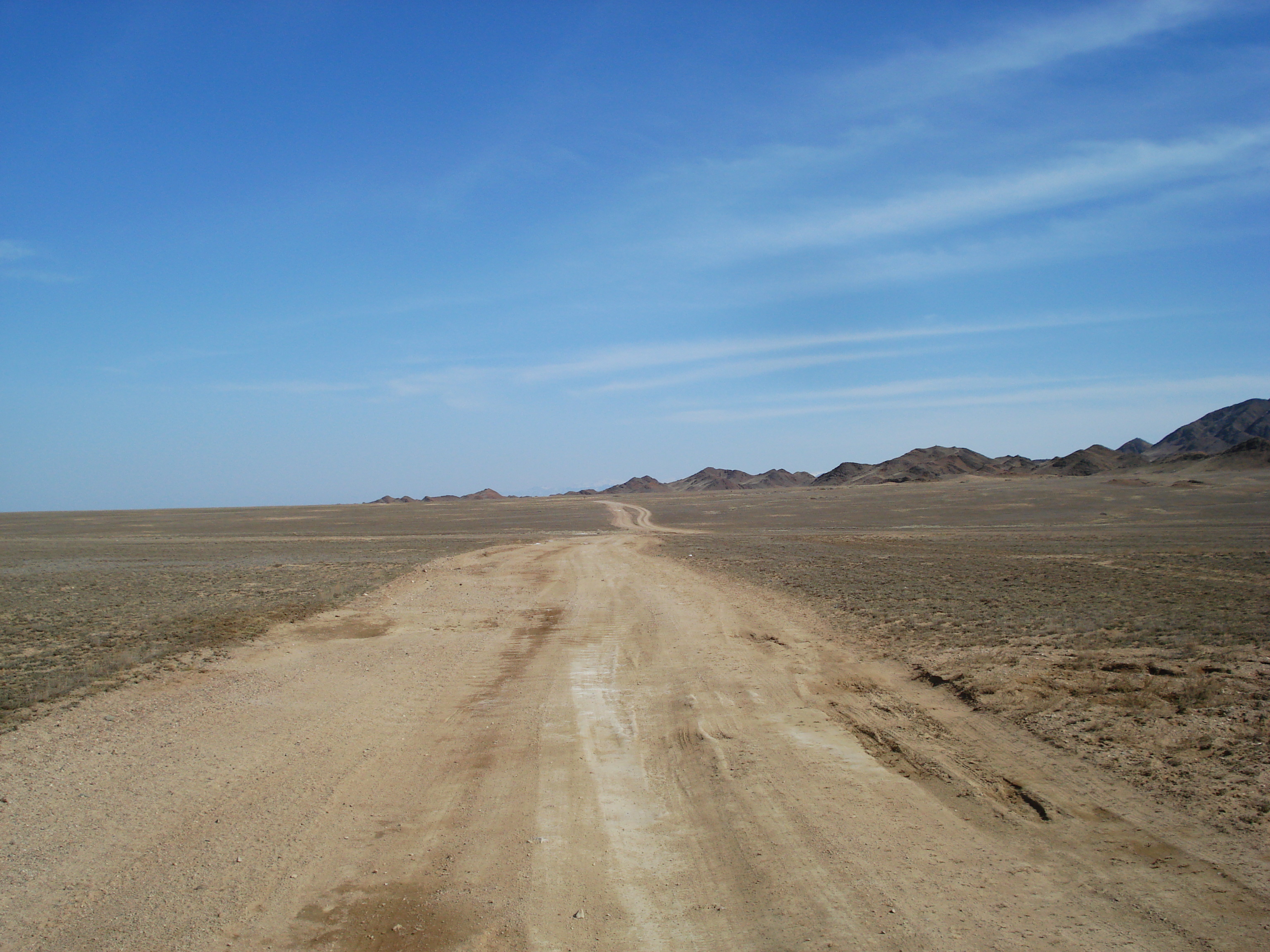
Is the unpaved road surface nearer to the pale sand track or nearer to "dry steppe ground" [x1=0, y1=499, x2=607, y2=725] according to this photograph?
"dry steppe ground" [x1=0, y1=499, x2=607, y2=725]

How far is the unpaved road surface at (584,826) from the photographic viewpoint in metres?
4.53

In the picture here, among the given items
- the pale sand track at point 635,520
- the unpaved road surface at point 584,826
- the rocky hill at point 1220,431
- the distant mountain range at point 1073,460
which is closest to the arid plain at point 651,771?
the unpaved road surface at point 584,826

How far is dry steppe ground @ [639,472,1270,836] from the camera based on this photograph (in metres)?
7.12

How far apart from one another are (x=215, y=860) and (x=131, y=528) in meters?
73.5

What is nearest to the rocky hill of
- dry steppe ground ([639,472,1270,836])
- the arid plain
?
dry steppe ground ([639,472,1270,836])

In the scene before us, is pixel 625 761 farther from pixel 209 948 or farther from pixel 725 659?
pixel 725 659

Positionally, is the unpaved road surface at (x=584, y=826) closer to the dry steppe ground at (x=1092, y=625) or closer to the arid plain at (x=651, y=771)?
the arid plain at (x=651, y=771)

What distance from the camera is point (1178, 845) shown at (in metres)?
5.37

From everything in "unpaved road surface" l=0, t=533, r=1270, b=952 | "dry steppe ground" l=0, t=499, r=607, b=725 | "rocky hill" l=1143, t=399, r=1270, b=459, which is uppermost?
"rocky hill" l=1143, t=399, r=1270, b=459

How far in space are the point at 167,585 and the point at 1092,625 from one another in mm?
23985

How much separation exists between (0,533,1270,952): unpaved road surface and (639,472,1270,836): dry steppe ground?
0.71 metres

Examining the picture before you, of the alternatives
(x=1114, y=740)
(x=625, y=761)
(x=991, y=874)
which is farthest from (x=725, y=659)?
(x=991, y=874)

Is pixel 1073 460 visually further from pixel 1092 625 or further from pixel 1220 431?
pixel 1092 625

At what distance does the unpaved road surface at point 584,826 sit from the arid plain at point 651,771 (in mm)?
31
